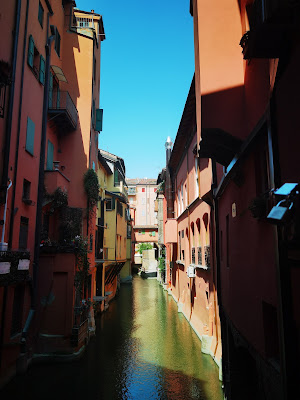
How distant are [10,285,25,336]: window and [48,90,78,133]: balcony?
7.23m

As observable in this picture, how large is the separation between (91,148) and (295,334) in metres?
15.1

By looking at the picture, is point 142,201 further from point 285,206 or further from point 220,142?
point 285,206

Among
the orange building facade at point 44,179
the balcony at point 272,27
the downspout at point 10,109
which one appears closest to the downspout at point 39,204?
the orange building facade at point 44,179

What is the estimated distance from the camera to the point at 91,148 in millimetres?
17859

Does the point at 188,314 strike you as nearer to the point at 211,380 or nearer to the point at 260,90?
the point at 211,380

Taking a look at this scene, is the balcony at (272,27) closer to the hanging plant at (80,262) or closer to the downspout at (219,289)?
the downspout at (219,289)

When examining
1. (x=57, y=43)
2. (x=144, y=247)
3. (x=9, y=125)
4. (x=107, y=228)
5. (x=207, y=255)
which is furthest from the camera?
(x=144, y=247)

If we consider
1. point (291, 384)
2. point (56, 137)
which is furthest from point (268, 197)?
point (56, 137)

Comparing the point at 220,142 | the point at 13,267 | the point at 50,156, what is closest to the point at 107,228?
the point at 50,156

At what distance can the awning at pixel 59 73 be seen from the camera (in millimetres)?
14968

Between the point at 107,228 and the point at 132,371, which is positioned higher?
the point at 107,228

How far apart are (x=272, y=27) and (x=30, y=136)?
9.94 metres

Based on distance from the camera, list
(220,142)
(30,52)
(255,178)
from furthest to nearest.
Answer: (30,52) → (220,142) → (255,178)

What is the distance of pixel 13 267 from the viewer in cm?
1047
